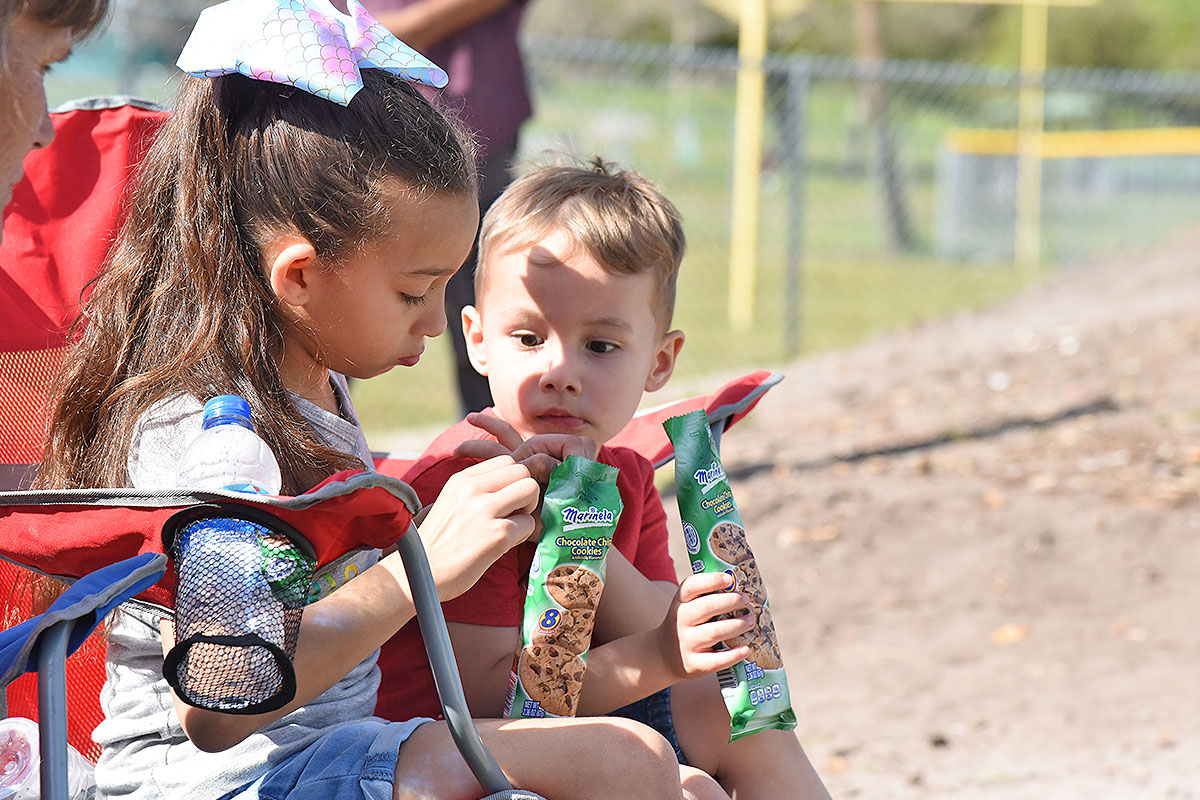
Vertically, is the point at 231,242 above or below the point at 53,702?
above

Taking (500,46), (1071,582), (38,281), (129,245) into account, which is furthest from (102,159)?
(1071,582)

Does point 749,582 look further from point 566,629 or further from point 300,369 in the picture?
point 300,369

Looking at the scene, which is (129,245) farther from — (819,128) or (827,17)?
(827,17)

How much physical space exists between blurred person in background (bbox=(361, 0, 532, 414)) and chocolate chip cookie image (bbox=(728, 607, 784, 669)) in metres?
1.93

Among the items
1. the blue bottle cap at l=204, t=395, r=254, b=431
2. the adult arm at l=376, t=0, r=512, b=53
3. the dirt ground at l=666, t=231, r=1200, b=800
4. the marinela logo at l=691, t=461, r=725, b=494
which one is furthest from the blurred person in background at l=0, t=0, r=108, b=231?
the dirt ground at l=666, t=231, r=1200, b=800

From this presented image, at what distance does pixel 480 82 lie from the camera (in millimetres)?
3682

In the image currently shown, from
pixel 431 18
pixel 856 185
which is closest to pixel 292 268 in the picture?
pixel 431 18

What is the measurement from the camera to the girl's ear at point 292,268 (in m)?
1.63

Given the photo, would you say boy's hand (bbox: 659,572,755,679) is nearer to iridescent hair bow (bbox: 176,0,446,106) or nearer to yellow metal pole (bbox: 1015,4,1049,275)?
iridescent hair bow (bbox: 176,0,446,106)

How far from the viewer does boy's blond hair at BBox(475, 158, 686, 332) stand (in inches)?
79.7

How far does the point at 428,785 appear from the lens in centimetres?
153

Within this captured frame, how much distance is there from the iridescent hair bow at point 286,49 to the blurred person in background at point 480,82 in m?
1.78

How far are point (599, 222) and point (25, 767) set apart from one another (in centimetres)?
108

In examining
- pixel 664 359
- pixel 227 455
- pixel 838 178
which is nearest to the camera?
pixel 227 455
